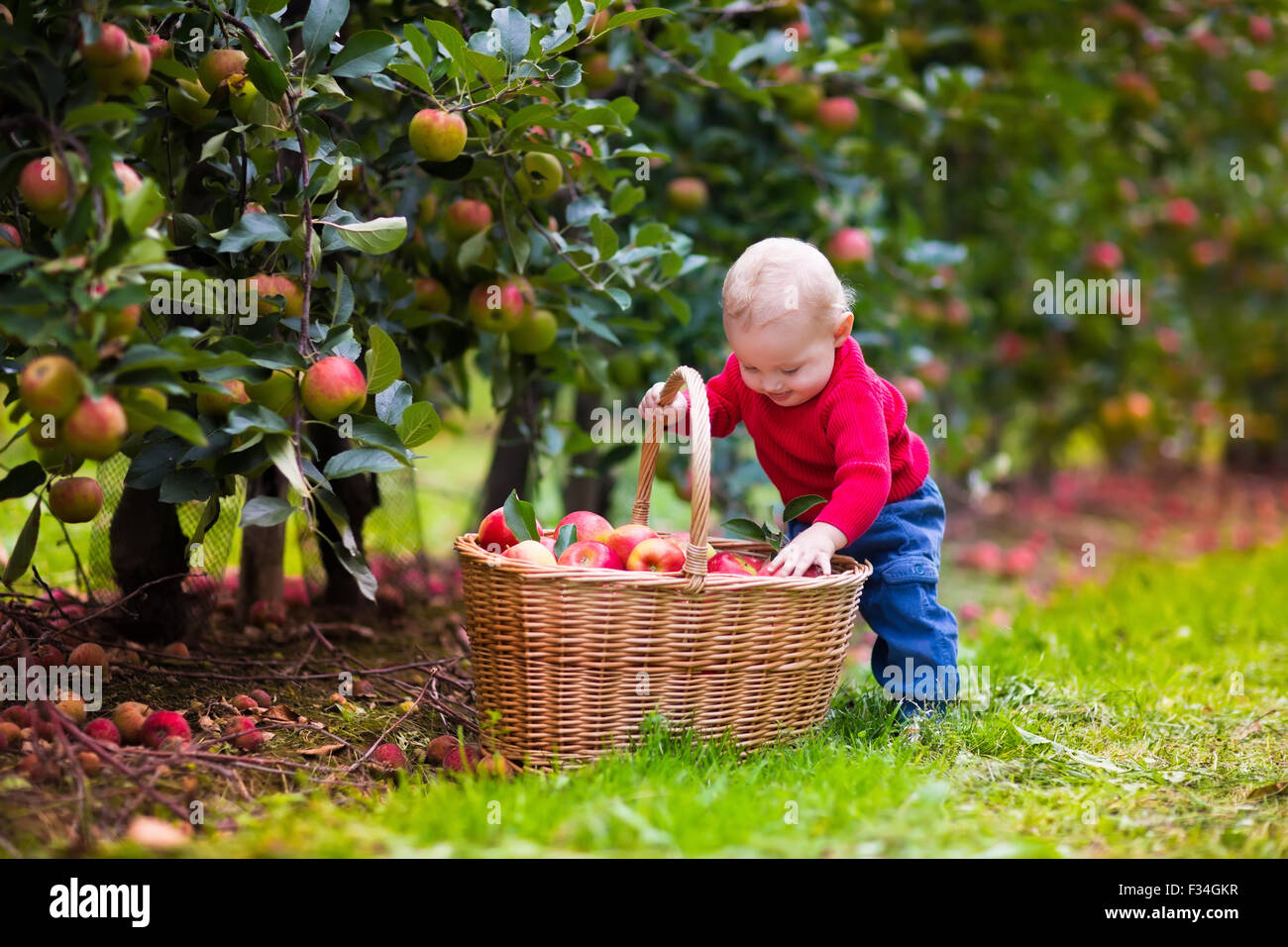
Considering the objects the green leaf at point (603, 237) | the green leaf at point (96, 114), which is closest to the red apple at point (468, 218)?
the green leaf at point (603, 237)

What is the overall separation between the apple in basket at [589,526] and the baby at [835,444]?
0.79ft

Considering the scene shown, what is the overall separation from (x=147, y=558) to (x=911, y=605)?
5.46 feet

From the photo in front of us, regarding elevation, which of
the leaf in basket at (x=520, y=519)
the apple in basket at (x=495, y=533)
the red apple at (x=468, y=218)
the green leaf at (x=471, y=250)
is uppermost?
the red apple at (x=468, y=218)

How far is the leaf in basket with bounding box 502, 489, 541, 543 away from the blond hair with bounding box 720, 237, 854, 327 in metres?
0.52

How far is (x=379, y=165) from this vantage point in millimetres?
2441

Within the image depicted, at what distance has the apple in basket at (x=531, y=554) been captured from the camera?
2.03 meters

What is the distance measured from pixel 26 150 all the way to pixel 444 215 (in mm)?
911

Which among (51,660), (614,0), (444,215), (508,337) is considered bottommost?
(51,660)

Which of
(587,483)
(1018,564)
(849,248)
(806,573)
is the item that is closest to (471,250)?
(806,573)

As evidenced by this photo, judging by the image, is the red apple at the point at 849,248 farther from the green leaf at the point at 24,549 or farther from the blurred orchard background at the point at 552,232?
the green leaf at the point at 24,549

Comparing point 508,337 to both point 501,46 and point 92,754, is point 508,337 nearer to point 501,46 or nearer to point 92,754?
point 501,46

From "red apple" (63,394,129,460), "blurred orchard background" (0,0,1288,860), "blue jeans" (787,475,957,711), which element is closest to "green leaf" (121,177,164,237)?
"blurred orchard background" (0,0,1288,860)

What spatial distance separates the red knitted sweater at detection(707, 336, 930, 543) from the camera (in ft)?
6.97
